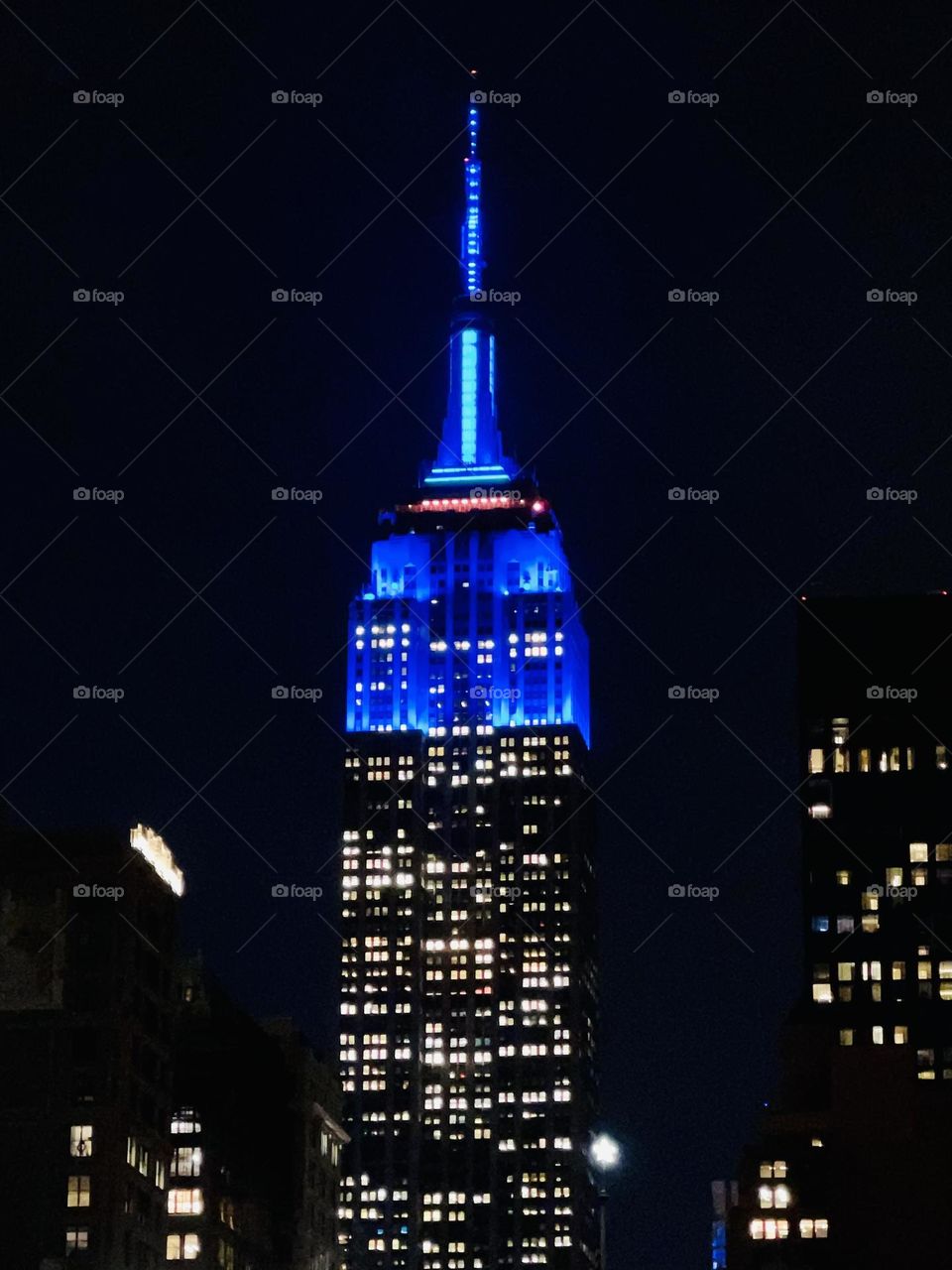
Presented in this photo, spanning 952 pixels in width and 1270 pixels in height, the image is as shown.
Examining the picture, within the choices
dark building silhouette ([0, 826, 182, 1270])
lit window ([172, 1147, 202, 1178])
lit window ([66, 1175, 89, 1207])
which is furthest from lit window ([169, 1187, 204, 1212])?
lit window ([66, 1175, 89, 1207])

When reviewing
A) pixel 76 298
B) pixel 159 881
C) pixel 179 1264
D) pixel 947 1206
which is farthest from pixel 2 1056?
pixel 947 1206

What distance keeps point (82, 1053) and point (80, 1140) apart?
558cm

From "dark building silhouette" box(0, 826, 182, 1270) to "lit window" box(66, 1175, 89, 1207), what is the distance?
0.06 metres

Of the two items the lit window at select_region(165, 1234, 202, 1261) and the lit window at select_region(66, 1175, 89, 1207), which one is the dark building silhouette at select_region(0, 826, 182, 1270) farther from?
the lit window at select_region(165, 1234, 202, 1261)

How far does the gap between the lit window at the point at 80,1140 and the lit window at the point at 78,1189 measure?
4.99ft

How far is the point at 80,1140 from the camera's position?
165750 millimetres

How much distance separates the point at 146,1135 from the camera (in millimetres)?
173125

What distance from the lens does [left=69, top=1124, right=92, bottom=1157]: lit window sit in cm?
16538

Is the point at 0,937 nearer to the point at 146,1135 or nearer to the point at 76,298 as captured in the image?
the point at 146,1135

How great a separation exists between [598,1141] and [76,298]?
64597mm

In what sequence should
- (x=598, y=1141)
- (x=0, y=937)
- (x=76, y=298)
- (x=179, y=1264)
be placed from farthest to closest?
(x=179, y=1264)
(x=0, y=937)
(x=76, y=298)
(x=598, y=1141)

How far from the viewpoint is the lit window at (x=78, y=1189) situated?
538 feet

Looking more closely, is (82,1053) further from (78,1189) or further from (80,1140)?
(78,1189)

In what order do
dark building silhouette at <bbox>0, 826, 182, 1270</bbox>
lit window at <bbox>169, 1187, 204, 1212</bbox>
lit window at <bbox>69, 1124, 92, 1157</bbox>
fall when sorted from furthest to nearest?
lit window at <bbox>169, 1187, 204, 1212</bbox> < lit window at <bbox>69, 1124, 92, 1157</bbox> < dark building silhouette at <bbox>0, 826, 182, 1270</bbox>
